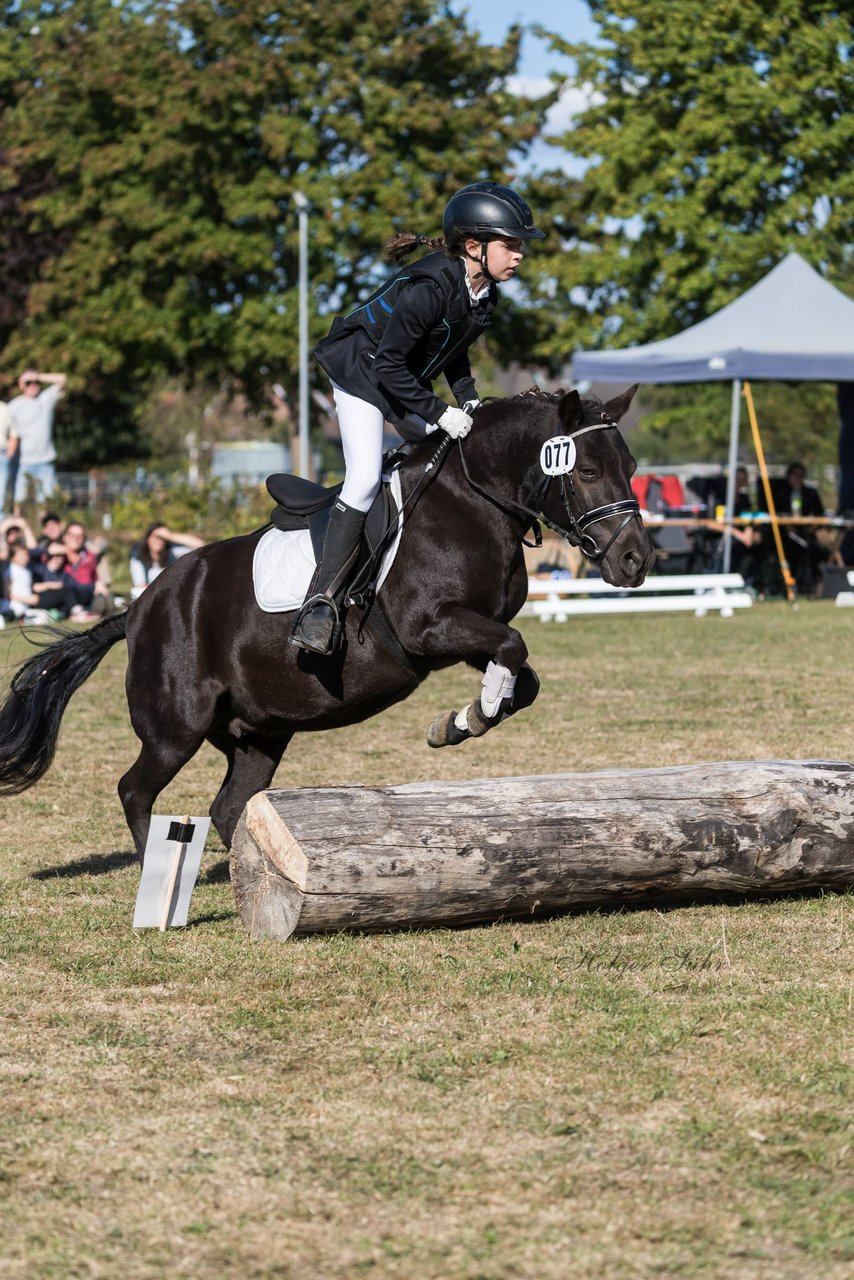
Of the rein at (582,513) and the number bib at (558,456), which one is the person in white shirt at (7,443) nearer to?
the rein at (582,513)

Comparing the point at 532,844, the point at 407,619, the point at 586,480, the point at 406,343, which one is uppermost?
the point at 406,343

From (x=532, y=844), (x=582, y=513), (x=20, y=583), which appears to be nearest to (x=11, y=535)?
(x=20, y=583)

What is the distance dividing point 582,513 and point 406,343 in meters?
0.88

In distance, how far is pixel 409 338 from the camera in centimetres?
580

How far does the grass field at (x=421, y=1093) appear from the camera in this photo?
316 cm

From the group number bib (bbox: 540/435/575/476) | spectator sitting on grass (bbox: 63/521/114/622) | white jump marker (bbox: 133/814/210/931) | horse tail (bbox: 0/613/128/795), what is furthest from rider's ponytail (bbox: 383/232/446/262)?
spectator sitting on grass (bbox: 63/521/114/622)

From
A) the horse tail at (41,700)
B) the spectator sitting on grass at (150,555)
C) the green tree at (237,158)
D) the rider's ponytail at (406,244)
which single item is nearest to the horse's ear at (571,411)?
the rider's ponytail at (406,244)

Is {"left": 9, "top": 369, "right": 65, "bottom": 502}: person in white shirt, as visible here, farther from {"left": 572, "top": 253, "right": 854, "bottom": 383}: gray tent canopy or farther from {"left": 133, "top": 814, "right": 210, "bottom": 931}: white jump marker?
{"left": 133, "top": 814, "right": 210, "bottom": 931}: white jump marker

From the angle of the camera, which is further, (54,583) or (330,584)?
(54,583)

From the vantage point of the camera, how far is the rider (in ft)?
19.1

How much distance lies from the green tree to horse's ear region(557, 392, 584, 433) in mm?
30354

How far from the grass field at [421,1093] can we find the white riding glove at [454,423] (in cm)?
180

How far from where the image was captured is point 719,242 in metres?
29.8

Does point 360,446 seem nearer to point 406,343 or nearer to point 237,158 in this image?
point 406,343
